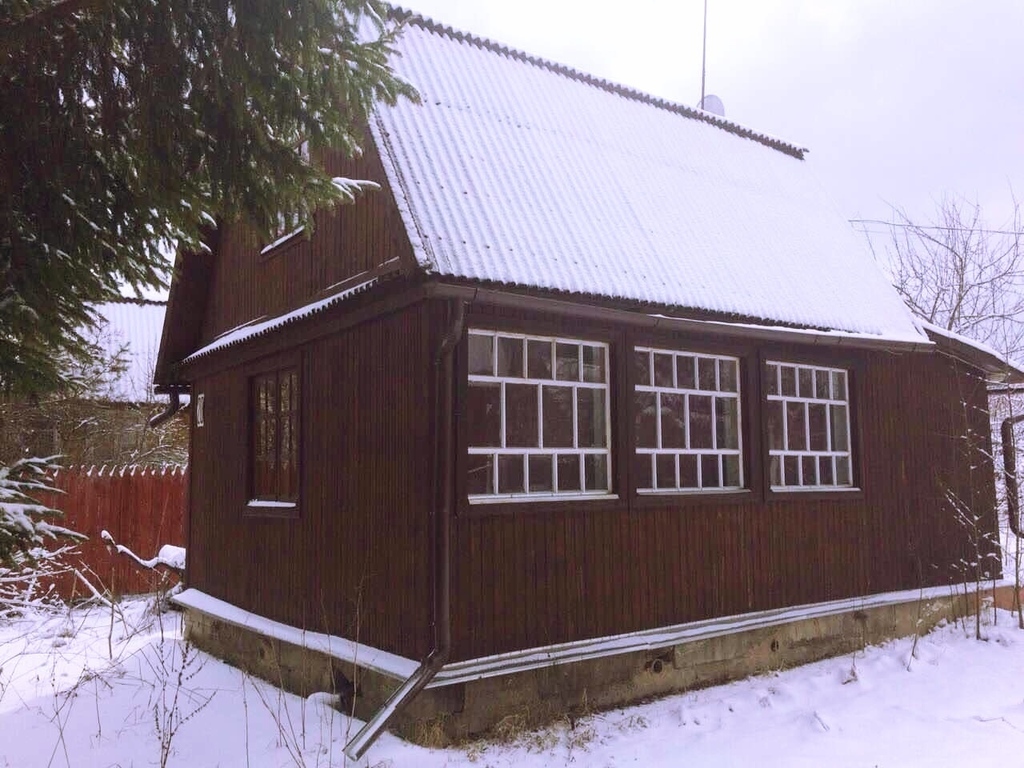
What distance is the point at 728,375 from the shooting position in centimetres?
814

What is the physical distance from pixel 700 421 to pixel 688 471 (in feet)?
1.61

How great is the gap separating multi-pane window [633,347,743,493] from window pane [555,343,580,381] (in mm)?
602

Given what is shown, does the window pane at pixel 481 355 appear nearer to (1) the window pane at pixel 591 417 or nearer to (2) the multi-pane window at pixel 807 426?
(1) the window pane at pixel 591 417

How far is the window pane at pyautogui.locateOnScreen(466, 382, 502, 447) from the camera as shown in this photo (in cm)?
638

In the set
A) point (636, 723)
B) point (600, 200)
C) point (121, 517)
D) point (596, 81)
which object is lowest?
point (636, 723)

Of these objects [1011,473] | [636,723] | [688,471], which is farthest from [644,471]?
[1011,473]

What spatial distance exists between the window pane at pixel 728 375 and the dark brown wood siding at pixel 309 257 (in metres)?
3.39

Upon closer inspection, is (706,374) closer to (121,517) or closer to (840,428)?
(840,428)

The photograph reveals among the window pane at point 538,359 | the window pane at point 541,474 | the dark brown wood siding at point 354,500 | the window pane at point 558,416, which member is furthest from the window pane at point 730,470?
the dark brown wood siding at point 354,500

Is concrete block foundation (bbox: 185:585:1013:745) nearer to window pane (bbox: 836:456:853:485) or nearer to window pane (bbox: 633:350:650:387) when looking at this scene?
window pane (bbox: 836:456:853:485)

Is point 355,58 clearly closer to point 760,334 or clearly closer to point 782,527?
point 760,334

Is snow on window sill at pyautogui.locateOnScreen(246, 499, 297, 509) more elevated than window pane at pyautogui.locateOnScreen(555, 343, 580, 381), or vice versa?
window pane at pyautogui.locateOnScreen(555, 343, 580, 381)

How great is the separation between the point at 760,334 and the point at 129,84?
555cm

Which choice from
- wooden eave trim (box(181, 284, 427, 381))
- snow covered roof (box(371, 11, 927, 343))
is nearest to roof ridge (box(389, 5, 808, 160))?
snow covered roof (box(371, 11, 927, 343))
